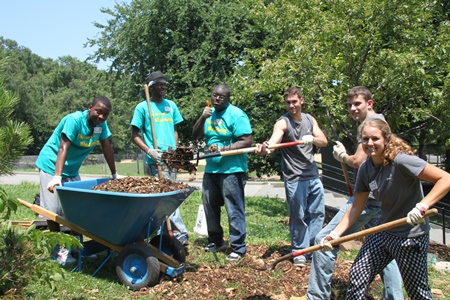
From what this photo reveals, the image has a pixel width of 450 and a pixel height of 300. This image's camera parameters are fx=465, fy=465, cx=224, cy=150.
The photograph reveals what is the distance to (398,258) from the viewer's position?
322 cm

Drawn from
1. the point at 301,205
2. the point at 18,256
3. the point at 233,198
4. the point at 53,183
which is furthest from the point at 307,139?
the point at 18,256

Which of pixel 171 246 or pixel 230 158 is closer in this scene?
pixel 171 246

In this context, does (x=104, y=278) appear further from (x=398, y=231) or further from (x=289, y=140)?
(x=398, y=231)

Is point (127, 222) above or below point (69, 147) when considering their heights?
below

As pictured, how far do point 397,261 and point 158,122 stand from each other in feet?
10.4

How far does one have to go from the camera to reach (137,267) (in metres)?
4.34

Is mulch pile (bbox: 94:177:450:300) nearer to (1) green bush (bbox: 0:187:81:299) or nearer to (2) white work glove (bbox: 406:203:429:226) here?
(1) green bush (bbox: 0:187:81:299)

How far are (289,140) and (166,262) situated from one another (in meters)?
1.86

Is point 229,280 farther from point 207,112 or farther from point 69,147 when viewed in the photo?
point 69,147

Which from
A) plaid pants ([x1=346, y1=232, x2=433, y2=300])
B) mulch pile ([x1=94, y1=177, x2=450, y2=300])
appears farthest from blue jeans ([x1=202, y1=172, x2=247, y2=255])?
plaid pants ([x1=346, y1=232, x2=433, y2=300])

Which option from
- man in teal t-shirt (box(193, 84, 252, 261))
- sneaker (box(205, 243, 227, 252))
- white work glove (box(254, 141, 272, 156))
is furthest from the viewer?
sneaker (box(205, 243, 227, 252))

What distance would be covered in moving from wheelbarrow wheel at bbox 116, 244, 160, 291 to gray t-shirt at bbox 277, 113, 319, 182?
1765mm

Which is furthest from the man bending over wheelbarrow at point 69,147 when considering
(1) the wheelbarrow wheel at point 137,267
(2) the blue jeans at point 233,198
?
(2) the blue jeans at point 233,198

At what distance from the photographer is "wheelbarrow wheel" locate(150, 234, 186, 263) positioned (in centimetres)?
477
